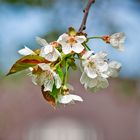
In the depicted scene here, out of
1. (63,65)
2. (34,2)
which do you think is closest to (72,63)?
(63,65)

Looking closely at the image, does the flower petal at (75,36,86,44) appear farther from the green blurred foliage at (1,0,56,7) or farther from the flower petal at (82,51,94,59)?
the green blurred foliage at (1,0,56,7)

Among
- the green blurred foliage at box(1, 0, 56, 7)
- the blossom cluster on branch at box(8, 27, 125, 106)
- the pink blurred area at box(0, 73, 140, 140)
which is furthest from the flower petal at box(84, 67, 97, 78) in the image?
the pink blurred area at box(0, 73, 140, 140)

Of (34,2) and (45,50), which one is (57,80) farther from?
(34,2)

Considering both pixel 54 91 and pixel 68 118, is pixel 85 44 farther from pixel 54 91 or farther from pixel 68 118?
pixel 68 118

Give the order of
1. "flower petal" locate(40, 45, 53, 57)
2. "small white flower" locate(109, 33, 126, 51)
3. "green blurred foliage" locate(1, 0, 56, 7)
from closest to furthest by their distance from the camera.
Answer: "flower petal" locate(40, 45, 53, 57), "small white flower" locate(109, 33, 126, 51), "green blurred foliage" locate(1, 0, 56, 7)

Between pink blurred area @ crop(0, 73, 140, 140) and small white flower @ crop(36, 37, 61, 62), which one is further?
pink blurred area @ crop(0, 73, 140, 140)

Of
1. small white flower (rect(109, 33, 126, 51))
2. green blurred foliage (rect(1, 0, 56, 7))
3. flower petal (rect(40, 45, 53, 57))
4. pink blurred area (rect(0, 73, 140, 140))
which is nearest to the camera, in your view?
flower petal (rect(40, 45, 53, 57))

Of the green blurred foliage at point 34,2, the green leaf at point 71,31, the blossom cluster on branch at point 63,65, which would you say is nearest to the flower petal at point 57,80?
the blossom cluster on branch at point 63,65

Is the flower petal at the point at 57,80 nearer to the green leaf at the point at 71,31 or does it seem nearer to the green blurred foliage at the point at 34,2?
the green leaf at the point at 71,31

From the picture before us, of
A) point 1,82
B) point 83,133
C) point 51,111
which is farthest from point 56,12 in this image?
point 83,133
